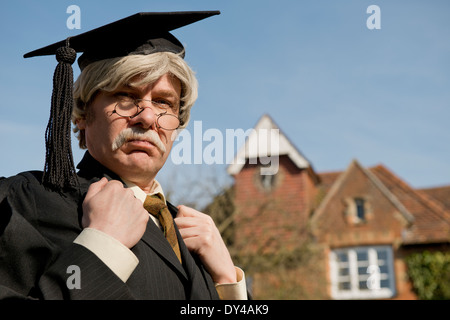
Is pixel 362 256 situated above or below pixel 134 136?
below

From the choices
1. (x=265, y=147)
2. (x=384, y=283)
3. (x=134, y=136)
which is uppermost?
(x=265, y=147)

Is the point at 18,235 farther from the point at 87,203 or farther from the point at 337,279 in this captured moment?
the point at 337,279

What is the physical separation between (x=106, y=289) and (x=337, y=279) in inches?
A: 706

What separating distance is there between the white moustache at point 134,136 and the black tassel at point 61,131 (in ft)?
0.63

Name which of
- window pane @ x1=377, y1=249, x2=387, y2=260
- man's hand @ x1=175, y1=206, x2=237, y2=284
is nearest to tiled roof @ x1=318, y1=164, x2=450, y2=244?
Result: window pane @ x1=377, y1=249, x2=387, y2=260

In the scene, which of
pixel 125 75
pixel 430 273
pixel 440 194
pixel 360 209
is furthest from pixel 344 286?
pixel 125 75

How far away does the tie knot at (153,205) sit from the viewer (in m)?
2.26

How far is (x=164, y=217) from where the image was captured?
2.23 m

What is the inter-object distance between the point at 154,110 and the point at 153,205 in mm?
410

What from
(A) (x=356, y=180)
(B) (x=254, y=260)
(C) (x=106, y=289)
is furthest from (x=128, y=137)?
(A) (x=356, y=180)

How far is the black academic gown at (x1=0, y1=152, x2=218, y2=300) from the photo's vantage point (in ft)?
5.53

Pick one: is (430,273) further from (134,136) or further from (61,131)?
(61,131)

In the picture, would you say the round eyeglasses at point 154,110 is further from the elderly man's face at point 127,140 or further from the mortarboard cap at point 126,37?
the mortarboard cap at point 126,37

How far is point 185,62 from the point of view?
2.46m
